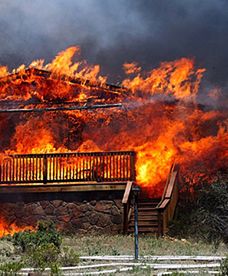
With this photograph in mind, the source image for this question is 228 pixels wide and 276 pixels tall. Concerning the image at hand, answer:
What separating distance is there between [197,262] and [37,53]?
21.6m

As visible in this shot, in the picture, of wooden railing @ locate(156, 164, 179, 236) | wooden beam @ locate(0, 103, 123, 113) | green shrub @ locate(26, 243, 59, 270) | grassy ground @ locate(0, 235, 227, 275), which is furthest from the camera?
wooden beam @ locate(0, 103, 123, 113)

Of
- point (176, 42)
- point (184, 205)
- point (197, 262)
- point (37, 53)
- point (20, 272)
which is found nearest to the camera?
point (20, 272)

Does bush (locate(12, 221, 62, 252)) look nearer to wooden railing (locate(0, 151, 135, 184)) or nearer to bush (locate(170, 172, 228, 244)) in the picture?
bush (locate(170, 172, 228, 244))

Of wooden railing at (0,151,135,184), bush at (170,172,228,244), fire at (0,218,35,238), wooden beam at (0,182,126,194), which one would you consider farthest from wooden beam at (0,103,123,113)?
bush at (170,172,228,244)

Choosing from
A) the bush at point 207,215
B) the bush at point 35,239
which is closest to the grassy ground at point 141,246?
the bush at point 207,215

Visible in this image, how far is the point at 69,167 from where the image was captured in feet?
66.5

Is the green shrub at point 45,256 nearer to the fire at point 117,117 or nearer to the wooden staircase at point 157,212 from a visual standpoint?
the wooden staircase at point 157,212

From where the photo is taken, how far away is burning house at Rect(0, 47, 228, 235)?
19359mm

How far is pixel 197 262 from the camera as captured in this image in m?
11.8

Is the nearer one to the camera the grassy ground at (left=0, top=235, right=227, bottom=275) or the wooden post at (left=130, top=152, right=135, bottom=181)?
the grassy ground at (left=0, top=235, right=227, bottom=275)

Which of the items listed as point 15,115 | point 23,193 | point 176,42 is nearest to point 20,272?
point 23,193

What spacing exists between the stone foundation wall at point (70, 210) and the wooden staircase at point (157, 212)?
69 cm

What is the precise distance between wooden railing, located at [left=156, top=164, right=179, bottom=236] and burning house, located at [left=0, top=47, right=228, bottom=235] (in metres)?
0.06

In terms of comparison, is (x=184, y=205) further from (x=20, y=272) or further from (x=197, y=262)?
(x=20, y=272)
